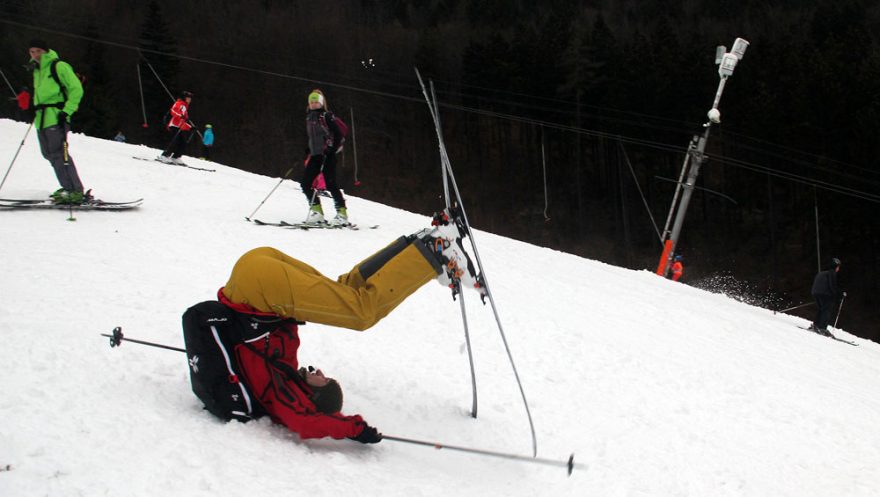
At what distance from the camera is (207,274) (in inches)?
261

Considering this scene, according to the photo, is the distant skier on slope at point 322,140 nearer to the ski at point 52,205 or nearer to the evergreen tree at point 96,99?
the ski at point 52,205

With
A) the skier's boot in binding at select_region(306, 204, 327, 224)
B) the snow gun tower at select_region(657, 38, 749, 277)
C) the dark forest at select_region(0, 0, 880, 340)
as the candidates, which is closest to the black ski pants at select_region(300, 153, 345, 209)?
the skier's boot in binding at select_region(306, 204, 327, 224)

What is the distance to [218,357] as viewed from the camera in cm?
366

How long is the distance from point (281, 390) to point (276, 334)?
0.31 meters

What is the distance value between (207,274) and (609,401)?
3835 mm

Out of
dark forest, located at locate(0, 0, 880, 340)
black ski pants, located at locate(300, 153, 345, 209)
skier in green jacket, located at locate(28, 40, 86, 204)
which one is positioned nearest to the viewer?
skier in green jacket, located at locate(28, 40, 86, 204)

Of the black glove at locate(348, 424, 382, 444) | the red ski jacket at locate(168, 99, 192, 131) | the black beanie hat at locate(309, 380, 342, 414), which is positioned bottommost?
the black glove at locate(348, 424, 382, 444)

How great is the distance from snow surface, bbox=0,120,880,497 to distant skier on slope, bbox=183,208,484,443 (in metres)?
0.14

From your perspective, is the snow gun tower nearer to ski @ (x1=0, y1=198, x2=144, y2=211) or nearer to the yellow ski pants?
ski @ (x1=0, y1=198, x2=144, y2=211)

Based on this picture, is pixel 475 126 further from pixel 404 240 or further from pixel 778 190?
pixel 404 240

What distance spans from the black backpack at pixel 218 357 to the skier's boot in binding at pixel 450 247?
1042 millimetres

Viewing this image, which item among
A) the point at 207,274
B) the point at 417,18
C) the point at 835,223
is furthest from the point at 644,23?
the point at 207,274

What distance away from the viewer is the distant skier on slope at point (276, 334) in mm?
3641

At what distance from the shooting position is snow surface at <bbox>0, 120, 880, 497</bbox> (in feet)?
11.0
